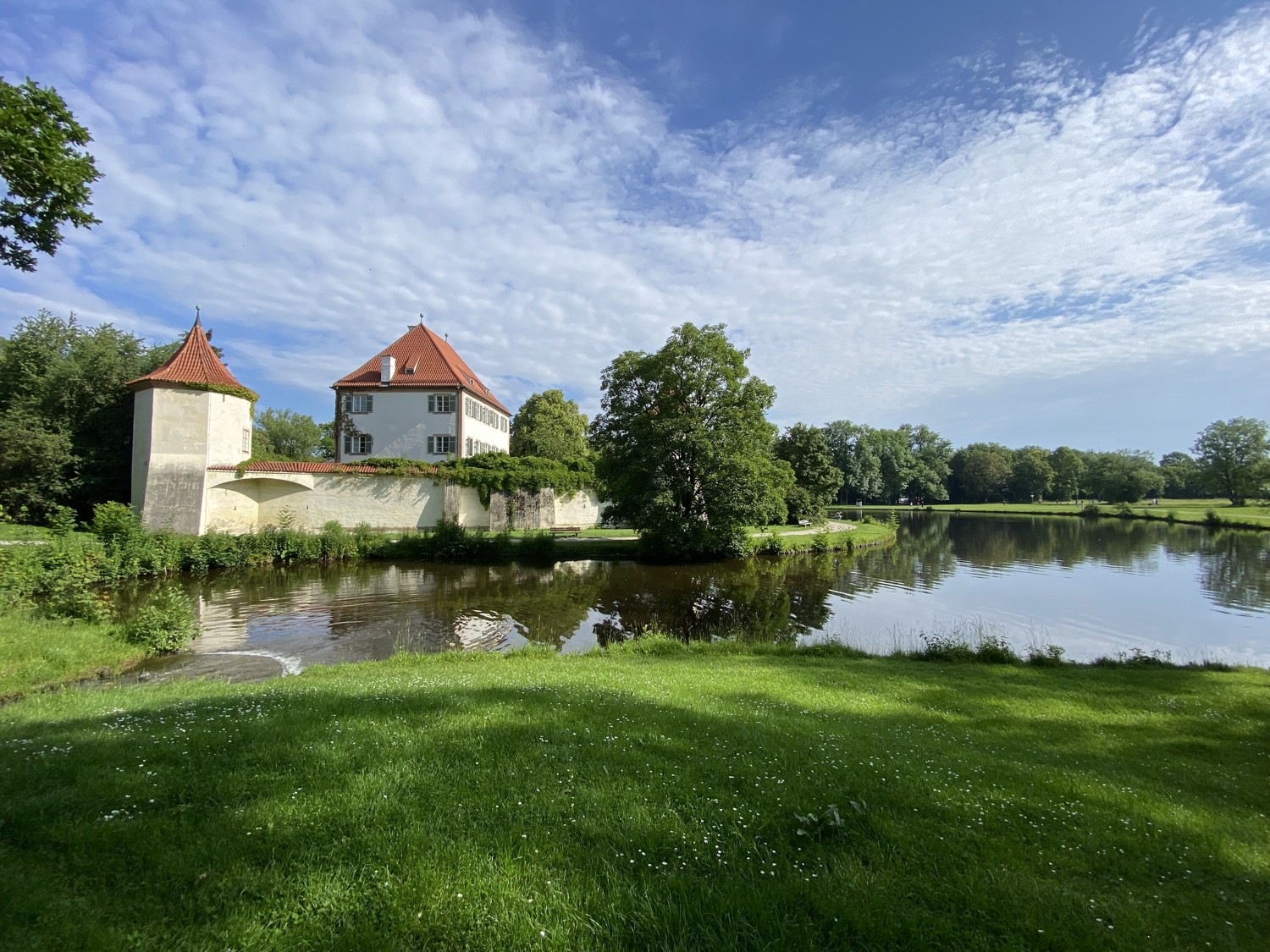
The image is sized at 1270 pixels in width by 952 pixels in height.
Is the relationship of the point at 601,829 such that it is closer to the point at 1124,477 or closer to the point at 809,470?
the point at 809,470

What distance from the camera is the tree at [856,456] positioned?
76.8 meters

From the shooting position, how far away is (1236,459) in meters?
64.5

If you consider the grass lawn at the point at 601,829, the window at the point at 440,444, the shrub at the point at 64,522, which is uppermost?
the window at the point at 440,444

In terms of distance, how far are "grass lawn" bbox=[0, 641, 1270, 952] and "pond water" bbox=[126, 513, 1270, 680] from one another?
24.0ft

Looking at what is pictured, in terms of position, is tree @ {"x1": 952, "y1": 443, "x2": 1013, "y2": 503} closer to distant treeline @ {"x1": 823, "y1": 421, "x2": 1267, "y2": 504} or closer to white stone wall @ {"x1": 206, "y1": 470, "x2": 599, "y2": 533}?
distant treeline @ {"x1": 823, "y1": 421, "x2": 1267, "y2": 504}

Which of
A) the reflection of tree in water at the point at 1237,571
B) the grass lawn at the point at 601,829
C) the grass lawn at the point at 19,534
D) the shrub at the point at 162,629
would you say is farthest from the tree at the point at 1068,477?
the grass lawn at the point at 19,534

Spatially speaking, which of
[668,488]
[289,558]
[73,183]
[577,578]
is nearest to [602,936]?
[73,183]

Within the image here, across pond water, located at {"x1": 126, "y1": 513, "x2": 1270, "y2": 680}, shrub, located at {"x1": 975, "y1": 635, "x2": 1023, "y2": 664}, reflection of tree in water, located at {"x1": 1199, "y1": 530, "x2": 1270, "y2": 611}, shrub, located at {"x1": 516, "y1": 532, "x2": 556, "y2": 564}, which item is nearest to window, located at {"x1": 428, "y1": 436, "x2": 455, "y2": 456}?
shrub, located at {"x1": 516, "y1": 532, "x2": 556, "y2": 564}

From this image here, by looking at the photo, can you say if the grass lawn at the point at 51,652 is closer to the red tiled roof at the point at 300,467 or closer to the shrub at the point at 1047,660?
the shrub at the point at 1047,660

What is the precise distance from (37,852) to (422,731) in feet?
7.40

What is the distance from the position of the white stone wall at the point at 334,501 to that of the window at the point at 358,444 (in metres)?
7.77

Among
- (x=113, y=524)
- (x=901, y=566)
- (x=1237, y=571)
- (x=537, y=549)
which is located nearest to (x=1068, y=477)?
(x=1237, y=571)

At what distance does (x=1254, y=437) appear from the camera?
208ft

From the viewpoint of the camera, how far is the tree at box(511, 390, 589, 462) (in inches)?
1825
